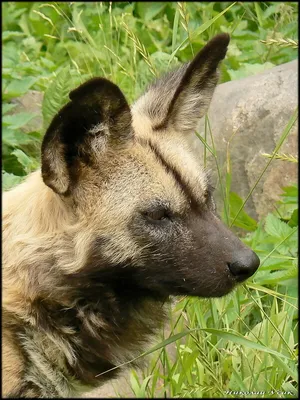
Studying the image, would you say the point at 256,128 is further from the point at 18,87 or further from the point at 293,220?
the point at 18,87

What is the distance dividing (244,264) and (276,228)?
4.36ft

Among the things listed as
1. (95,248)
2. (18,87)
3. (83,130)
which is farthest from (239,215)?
(18,87)

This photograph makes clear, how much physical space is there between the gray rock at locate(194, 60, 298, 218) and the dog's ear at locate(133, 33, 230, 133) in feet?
4.97

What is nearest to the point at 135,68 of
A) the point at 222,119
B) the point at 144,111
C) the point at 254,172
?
the point at 222,119

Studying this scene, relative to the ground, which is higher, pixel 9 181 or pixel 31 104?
pixel 9 181

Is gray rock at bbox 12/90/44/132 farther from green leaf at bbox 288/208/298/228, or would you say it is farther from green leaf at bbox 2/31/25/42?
green leaf at bbox 288/208/298/228

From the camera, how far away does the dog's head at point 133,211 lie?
4.00 meters

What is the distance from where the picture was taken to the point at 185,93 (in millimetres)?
4527

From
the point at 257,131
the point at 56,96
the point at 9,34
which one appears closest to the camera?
the point at 56,96

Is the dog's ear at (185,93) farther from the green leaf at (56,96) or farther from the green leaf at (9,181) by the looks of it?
the green leaf at (56,96)

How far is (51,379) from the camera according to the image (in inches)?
159

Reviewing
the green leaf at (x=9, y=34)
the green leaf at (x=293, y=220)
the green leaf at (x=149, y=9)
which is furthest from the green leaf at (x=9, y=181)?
the green leaf at (x=149, y=9)

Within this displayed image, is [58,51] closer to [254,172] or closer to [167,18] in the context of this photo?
[167,18]

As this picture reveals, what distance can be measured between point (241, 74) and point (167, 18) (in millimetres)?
1459
